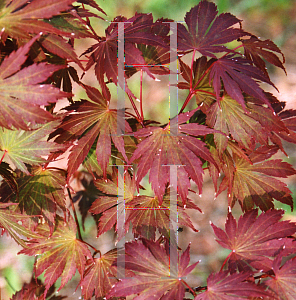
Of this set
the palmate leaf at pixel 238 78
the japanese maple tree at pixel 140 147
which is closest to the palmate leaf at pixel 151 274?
the japanese maple tree at pixel 140 147

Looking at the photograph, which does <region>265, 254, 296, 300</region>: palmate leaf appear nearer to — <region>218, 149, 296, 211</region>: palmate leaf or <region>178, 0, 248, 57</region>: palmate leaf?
<region>218, 149, 296, 211</region>: palmate leaf

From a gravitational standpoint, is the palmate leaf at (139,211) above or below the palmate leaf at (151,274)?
above

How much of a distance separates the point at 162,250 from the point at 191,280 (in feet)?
2.33

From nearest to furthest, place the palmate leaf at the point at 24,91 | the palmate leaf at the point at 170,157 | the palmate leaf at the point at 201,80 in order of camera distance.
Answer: the palmate leaf at the point at 24,91, the palmate leaf at the point at 170,157, the palmate leaf at the point at 201,80

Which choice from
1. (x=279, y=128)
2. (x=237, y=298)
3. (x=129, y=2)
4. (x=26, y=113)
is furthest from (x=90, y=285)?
(x=129, y=2)

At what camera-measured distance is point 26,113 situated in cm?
50

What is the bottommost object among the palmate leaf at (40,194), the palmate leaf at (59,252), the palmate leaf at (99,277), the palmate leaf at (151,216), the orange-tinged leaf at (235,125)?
the palmate leaf at (99,277)

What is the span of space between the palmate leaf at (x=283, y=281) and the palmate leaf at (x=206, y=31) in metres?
0.49

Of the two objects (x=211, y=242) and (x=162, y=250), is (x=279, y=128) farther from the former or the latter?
(x=211, y=242)

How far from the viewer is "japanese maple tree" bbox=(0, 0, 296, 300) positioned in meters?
0.54

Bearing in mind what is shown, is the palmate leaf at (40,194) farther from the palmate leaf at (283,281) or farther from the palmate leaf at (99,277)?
Answer: the palmate leaf at (283,281)

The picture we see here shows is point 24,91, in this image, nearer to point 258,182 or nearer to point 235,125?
point 235,125

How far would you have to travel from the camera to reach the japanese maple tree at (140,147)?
54 centimetres

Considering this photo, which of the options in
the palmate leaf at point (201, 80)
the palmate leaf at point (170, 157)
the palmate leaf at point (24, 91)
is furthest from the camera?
the palmate leaf at point (201, 80)
